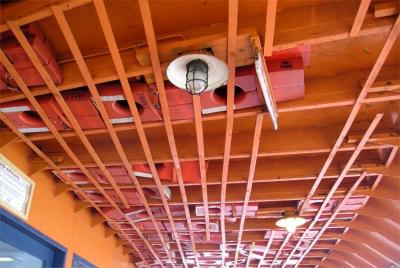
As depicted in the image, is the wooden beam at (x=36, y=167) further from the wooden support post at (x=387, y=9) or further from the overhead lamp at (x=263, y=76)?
the wooden support post at (x=387, y=9)

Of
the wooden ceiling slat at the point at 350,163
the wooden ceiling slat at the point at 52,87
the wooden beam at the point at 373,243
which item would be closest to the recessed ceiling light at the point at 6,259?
the wooden ceiling slat at the point at 52,87

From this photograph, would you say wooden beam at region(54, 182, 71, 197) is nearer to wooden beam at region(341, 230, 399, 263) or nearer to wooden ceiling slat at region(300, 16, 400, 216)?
wooden ceiling slat at region(300, 16, 400, 216)

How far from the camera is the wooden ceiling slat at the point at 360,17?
1591 mm

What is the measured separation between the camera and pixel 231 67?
1.94 meters

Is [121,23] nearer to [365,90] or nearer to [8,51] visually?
[8,51]

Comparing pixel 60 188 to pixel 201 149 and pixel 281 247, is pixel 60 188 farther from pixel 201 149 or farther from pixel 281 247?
pixel 281 247

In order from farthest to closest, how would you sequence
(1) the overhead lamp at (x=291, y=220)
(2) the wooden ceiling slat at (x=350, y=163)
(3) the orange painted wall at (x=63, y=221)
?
1. (1) the overhead lamp at (x=291, y=220)
2. (3) the orange painted wall at (x=63, y=221)
3. (2) the wooden ceiling slat at (x=350, y=163)

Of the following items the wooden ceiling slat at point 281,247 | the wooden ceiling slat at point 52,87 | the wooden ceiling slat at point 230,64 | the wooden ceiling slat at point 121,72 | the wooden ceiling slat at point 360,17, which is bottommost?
the wooden ceiling slat at point 281,247

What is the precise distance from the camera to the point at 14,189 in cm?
287

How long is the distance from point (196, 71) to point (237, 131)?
1225 mm

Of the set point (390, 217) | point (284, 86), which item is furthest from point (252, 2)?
point (390, 217)

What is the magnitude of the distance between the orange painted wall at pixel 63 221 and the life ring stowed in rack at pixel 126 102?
107cm

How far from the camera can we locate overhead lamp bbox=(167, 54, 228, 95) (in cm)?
184

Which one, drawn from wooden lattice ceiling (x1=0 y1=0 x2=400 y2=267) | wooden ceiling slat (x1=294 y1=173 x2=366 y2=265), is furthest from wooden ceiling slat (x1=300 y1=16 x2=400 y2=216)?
wooden ceiling slat (x1=294 y1=173 x2=366 y2=265)
